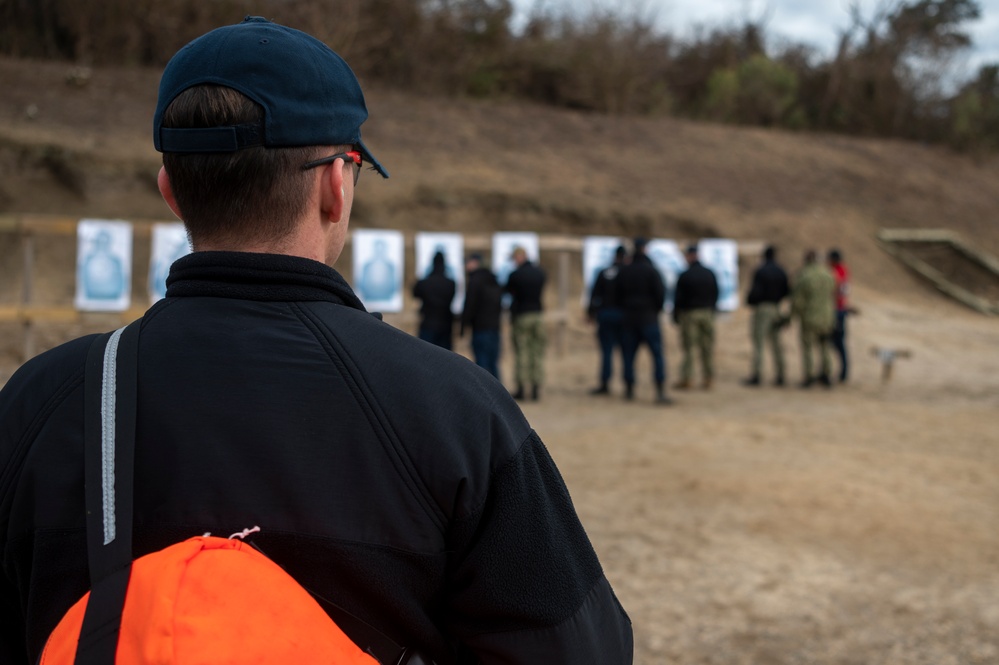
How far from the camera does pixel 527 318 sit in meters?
10.7

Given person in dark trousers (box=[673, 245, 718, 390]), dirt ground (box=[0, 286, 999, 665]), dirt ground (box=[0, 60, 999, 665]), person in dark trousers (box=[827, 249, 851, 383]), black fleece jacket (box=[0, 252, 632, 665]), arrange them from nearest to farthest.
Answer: black fleece jacket (box=[0, 252, 632, 665])
dirt ground (box=[0, 286, 999, 665])
dirt ground (box=[0, 60, 999, 665])
person in dark trousers (box=[673, 245, 718, 390])
person in dark trousers (box=[827, 249, 851, 383])

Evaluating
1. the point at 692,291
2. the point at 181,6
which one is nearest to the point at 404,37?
the point at 181,6

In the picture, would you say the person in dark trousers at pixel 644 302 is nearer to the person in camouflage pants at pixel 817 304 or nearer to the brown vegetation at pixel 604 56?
the person in camouflage pants at pixel 817 304

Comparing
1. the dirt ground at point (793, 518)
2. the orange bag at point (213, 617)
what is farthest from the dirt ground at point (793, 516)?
the orange bag at point (213, 617)

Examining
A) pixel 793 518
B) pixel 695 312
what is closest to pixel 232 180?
pixel 793 518

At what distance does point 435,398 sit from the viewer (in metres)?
1.14

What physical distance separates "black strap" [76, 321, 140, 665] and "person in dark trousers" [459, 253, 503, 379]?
8911mm

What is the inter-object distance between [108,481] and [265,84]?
0.53 m

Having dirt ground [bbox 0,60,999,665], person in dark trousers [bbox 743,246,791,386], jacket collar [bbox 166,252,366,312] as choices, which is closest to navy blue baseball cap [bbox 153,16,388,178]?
jacket collar [bbox 166,252,366,312]

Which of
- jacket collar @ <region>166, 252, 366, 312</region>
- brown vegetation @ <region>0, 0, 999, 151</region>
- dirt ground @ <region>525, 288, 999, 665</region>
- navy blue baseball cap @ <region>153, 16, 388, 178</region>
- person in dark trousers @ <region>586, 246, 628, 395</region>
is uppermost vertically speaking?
brown vegetation @ <region>0, 0, 999, 151</region>

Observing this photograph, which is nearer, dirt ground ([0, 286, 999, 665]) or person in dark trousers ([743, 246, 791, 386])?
dirt ground ([0, 286, 999, 665])

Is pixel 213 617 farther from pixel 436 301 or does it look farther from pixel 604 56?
pixel 604 56

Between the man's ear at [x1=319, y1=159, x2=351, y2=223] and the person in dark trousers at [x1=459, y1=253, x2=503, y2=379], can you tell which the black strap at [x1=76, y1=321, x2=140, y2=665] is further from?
the person in dark trousers at [x1=459, y1=253, x2=503, y2=379]

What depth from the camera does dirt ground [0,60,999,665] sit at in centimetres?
461
